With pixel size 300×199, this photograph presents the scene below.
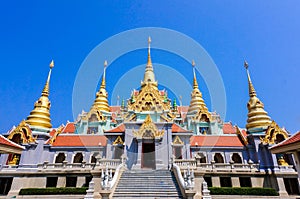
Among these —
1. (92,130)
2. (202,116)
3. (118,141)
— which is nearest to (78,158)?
(118,141)

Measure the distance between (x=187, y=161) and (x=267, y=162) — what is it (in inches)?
315

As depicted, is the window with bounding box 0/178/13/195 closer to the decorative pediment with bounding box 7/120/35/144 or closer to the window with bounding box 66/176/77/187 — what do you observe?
the decorative pediment with bounding box 7/120/35/144

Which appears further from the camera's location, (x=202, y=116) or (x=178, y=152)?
(x=202, y=116)

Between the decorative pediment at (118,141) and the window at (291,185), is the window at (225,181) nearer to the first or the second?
the window at (291,185)

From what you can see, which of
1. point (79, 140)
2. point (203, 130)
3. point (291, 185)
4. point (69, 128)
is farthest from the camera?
point (69, 128)

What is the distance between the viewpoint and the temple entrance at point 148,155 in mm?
19269

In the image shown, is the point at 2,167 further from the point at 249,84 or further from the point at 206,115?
the point at 249,84

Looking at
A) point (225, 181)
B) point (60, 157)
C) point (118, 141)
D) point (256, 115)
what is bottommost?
point (225, 181)

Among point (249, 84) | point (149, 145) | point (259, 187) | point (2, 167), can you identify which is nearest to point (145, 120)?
point (149, 145)

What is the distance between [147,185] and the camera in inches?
544

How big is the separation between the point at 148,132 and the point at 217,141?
26.4ft

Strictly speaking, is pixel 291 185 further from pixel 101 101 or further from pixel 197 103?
pixel 101 101

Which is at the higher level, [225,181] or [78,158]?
[78,158]

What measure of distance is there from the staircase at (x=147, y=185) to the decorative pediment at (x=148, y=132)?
3.82 meters
